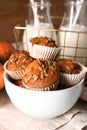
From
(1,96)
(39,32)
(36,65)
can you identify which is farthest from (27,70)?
(39,32)

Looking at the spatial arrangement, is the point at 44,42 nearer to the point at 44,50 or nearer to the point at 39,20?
the point at 44,50

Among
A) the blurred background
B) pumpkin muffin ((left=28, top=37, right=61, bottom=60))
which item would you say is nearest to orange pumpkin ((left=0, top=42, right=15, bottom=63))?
pumpkin muffin ((left=28, top=37, right=61, bottom=60))

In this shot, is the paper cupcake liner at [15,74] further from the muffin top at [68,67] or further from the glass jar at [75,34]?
the glass jar at [75,34]

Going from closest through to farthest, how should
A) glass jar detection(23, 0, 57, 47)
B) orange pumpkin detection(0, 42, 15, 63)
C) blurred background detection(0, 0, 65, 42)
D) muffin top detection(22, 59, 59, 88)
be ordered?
muffin top detection(22, 59, 59, 88) → orange pumpkin detection(0, 42, 15, 63) → glass jar detection(23, 0, 57, 47) → blurred background detection(0, 0, 65, 42)

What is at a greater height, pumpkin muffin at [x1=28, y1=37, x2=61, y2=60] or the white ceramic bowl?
pumpkin muffin at [x1=28, y1=37, x2=61, y2=60]

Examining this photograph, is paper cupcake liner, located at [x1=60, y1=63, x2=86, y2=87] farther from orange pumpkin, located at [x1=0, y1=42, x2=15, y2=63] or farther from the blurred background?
the blurred background

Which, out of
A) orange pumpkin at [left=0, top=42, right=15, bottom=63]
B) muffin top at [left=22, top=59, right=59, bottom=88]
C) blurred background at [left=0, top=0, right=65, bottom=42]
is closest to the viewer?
muffin top at [left=22, top=59, right=59, bottom=88]

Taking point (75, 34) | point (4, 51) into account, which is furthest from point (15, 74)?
point (75, 34)
